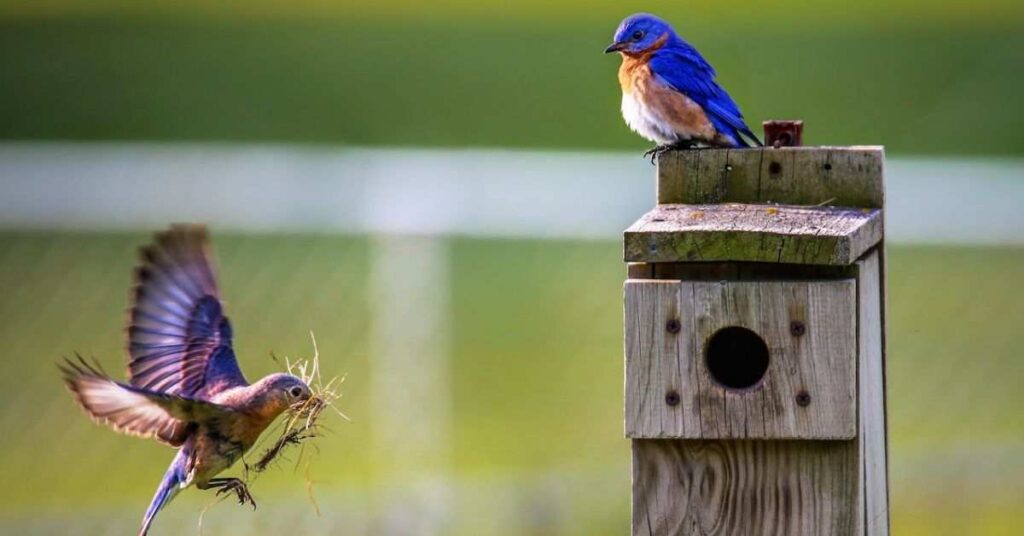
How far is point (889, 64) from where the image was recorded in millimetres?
17750

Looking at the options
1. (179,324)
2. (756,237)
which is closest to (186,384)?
(179,324)

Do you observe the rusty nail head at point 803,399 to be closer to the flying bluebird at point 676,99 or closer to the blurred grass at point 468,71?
the flying bluebird at point 676,99

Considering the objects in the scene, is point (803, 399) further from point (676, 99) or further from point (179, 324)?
point (676, 99)

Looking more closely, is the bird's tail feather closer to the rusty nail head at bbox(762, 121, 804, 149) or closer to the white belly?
the rusty nail head at bbox(762, 121, 804, 149)

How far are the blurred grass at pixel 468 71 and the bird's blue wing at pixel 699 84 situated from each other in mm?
9302

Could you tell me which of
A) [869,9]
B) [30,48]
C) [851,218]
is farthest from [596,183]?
[869,9]

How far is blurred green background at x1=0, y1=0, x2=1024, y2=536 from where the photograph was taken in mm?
7621

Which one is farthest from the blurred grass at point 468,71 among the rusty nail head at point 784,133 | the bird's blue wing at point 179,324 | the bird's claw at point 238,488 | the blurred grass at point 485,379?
the bird's claw at point 238,488

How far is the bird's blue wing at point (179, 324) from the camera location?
398 cm

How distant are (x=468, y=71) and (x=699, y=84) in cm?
→ 1407

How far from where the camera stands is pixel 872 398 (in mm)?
3338

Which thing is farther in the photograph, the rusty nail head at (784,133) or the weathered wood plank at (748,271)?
the rusty nail head at (784,133)

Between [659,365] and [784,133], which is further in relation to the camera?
[784,133]

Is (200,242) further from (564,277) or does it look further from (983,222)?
(564,277)
